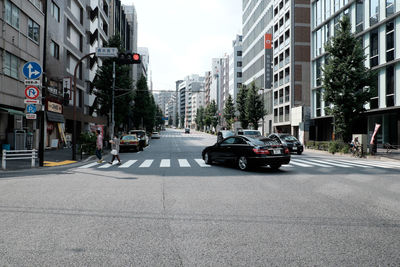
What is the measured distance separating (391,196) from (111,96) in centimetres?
3137

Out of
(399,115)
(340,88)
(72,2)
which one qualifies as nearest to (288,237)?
(340,88)

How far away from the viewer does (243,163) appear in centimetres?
1192

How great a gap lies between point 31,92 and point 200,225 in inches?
455

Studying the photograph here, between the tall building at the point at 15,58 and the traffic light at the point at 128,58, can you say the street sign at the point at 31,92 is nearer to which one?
the traffic light at the point at 128,58

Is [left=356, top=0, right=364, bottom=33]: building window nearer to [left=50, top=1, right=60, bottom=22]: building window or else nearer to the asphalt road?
the asphalt road

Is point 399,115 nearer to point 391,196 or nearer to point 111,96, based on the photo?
point 391,196

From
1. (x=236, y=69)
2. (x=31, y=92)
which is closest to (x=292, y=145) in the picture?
(x=31, y=92)

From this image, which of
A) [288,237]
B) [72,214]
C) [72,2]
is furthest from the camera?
[72,2]

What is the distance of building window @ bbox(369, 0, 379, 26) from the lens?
2608cm

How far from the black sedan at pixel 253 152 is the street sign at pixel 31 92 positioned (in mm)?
8664

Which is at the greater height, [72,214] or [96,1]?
[96,1]

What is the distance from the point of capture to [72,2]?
32062mm

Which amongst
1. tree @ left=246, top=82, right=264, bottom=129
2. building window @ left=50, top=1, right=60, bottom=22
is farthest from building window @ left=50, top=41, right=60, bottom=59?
tree @ left=246, top=82, right=264, bottom=129

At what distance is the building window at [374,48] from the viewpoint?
85.6 ft
